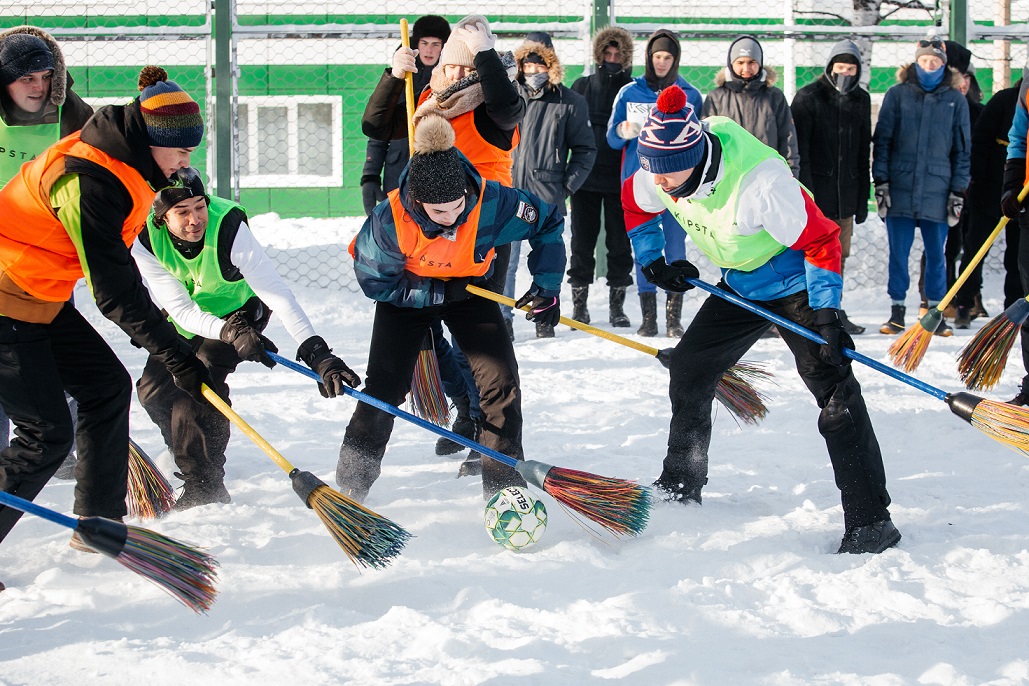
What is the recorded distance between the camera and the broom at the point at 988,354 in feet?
15.5

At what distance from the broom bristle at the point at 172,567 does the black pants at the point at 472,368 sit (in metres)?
1.16

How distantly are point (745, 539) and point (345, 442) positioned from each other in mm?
1527

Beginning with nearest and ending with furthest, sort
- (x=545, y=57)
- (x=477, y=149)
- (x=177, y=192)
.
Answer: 1. (x=177, y=192)
2. (x=477, y=149)
3. (x=545, y=57)

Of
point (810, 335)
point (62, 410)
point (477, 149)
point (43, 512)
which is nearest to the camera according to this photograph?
point (43, 512)

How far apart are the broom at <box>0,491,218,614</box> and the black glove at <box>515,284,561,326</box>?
1.59 meters

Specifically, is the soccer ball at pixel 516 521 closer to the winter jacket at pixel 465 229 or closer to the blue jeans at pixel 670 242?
the winter jacket at pixel 465 229

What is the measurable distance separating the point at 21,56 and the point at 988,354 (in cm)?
417

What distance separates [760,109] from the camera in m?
6.55

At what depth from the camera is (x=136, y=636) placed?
2916mm

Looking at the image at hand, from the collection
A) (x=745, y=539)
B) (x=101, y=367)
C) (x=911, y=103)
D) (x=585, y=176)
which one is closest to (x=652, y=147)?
(x=745, y=539)

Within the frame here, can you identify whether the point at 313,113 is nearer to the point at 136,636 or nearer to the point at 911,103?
the point at 911,103

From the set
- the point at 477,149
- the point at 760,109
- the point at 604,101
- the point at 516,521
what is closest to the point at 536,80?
the point at 604,101

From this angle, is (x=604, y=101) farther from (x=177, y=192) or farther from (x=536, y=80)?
(x=177, y=192)

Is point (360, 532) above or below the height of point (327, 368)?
below
